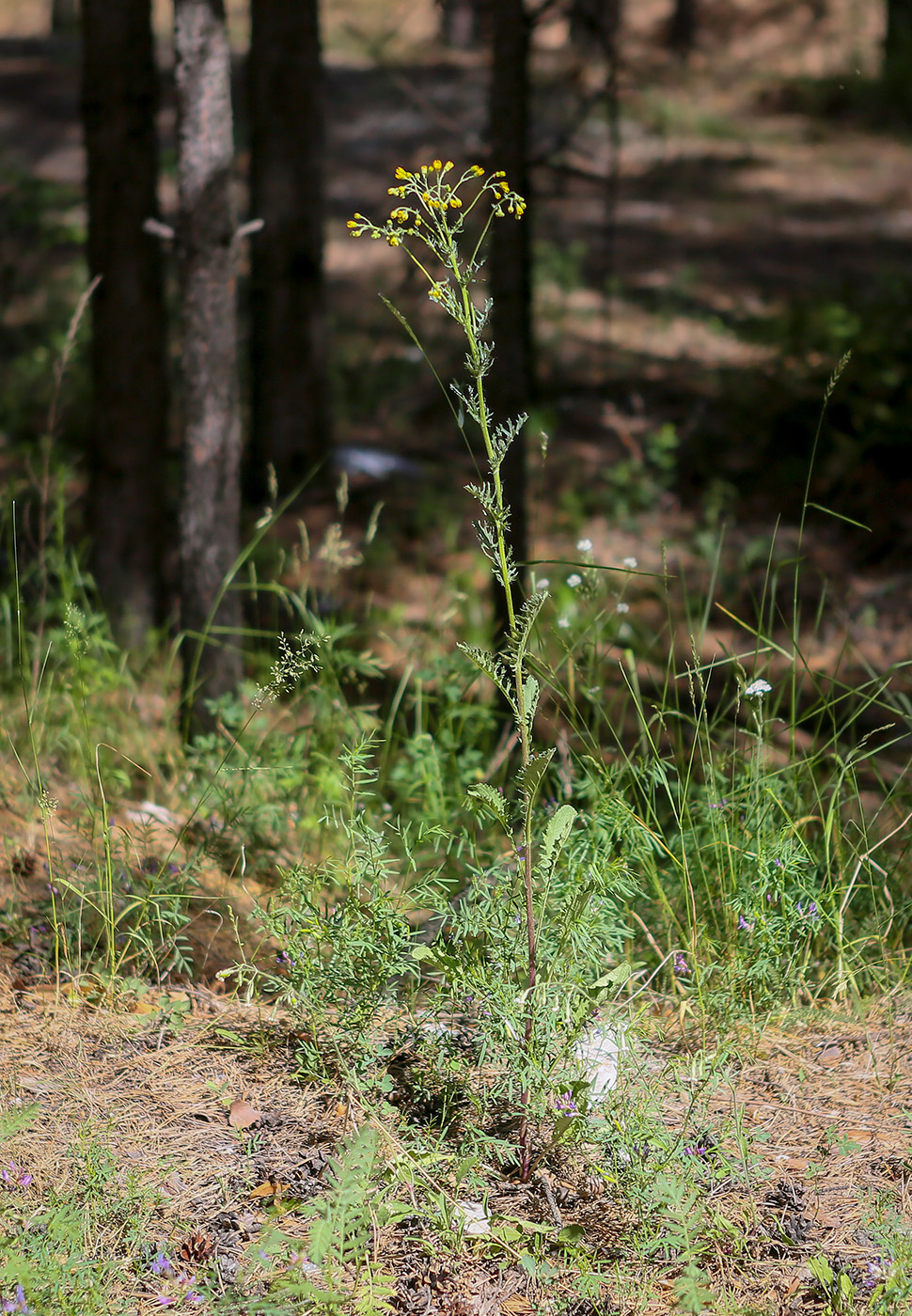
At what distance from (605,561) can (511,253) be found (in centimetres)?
243

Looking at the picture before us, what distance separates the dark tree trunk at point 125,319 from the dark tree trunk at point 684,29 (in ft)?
54.5

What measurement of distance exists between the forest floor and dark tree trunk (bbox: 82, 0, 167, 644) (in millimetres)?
1259

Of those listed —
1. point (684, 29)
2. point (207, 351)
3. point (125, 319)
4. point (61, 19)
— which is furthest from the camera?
point (61, 19)

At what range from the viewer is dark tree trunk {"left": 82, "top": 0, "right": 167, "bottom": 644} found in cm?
465

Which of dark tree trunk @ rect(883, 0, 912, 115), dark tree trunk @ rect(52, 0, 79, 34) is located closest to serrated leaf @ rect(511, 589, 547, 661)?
dark tree trunk @ rect(883, 0, 912, 115)

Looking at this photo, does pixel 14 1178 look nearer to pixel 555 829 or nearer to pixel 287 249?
pixel 555 829

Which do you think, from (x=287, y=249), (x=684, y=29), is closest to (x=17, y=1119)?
(x=287, y=249)

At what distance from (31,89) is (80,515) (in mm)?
12800

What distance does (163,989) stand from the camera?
2643mm

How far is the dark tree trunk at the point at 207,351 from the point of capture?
12.4 feet

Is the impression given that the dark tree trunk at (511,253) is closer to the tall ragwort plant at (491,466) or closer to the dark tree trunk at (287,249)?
the tall ragwort plant at (491,466)

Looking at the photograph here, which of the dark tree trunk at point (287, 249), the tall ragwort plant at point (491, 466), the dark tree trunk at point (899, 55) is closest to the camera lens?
the tall ragwort plant at point (491, 466)

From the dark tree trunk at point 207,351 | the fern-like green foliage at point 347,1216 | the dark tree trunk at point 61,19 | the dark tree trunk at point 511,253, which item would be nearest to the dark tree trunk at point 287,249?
the dark tree trunk at point 511,253

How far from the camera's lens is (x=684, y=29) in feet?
62.3
